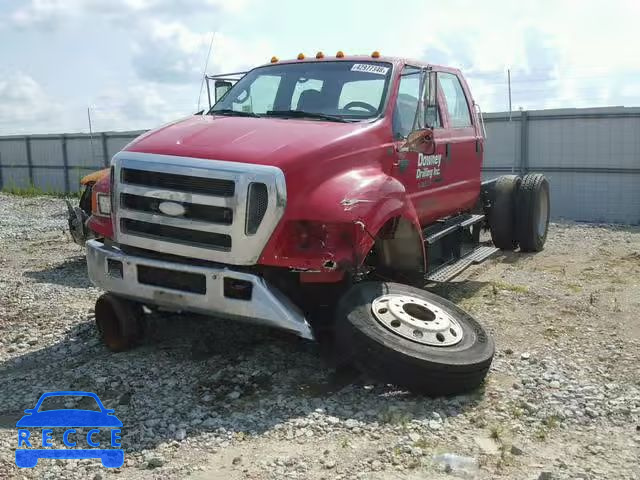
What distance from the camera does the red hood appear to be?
16.3ft

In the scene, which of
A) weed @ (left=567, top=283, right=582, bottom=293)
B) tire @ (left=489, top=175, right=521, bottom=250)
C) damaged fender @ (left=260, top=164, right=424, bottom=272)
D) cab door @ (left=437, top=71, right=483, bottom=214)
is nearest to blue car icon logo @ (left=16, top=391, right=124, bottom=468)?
damaged fender @ (left=260, top=164, right=424, bottom=272)

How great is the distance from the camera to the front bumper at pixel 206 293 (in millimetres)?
4762

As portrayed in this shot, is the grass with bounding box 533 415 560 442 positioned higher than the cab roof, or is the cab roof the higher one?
the cab roof

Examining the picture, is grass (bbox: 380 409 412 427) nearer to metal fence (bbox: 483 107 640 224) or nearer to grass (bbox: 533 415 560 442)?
grass (bbox: 533 415 560 442)

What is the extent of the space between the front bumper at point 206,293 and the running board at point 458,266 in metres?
1.93

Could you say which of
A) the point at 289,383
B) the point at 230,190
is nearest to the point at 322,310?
the point at 289,383

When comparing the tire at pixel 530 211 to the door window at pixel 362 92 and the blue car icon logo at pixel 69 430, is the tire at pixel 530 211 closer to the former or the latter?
the door window at pixel 362 92

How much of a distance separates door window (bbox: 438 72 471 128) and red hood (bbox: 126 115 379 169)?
6.53ft

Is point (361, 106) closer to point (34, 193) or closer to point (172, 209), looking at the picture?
point (172, 209)

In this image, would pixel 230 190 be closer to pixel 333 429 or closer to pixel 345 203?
pixel 345 203

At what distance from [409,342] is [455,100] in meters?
3.81

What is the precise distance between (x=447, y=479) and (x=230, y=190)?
2.29m

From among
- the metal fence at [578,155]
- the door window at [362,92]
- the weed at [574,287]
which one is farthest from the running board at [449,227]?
the metal fence at [578,155]

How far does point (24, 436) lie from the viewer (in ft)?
14.2
